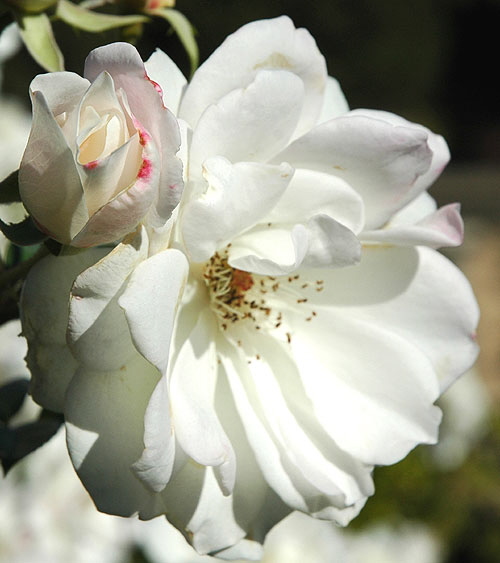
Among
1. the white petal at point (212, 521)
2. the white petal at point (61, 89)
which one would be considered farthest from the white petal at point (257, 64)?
the white petal at point (212, 521)

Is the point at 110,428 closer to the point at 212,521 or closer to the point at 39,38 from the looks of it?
the point at 212,521

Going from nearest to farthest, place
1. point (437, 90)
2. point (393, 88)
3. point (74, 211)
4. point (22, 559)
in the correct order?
1. point (74, 211)
2. point (22, 559)
3. point (393, 88)
4. point (437, 90)

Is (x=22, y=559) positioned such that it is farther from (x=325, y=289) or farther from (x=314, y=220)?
(x=314, y=220)

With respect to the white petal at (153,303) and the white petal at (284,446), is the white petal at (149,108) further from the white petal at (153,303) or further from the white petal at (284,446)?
the white petal at (284,446)

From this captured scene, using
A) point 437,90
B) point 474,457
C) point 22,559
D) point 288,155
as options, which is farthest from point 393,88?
point 288,155

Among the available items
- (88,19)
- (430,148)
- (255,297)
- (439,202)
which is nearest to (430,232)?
(430,148)

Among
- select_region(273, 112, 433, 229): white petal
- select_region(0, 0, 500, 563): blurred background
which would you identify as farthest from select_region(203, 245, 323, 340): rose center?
select_region(0, 0, 500, 563): blurred background
